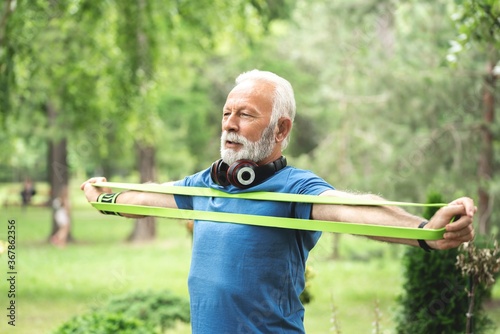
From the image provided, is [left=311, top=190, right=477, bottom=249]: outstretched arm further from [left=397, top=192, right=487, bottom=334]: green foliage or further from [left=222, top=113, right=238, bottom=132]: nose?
[left=397, top=192, right=487, bottom=334]: green foliage

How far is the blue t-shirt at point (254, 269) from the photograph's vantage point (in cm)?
279

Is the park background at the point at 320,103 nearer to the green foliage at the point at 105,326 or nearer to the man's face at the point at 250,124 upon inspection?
the green foliage at the point at 105,326

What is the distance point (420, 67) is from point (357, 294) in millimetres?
4269

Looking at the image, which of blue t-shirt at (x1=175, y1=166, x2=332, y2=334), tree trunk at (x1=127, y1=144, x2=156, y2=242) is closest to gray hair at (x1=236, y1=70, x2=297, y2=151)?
blue t-shirt at (x1=175, y1=166, x2=332, y2=334)

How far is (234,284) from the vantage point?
2.79m

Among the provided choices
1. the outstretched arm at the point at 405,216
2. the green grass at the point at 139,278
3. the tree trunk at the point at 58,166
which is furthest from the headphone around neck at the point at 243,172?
the tree trunk at the point at 58,166

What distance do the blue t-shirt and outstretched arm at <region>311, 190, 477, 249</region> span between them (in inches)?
4.0

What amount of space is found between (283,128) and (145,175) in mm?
20793

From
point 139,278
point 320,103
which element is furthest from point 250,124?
point 320,103

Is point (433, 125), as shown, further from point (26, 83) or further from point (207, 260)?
point (207, 260)

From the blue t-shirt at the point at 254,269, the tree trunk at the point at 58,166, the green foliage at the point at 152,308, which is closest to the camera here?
the blue t-shirt at the point at 254,269

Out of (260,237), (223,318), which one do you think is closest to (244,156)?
(260,237)

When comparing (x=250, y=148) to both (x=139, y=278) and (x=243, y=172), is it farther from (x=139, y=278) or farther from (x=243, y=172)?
(x=139, y=278)

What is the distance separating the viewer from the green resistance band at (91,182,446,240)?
8.02ft
